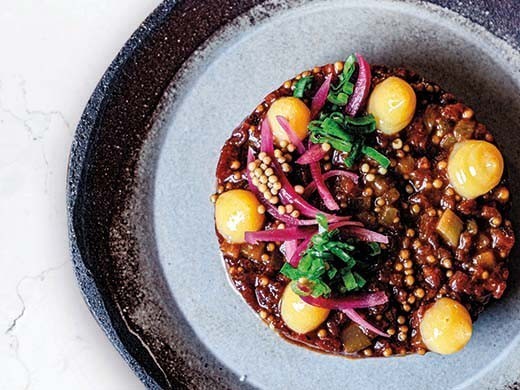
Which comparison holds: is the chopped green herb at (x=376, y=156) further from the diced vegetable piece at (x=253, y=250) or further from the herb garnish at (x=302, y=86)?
the diced vegetable piece at (x=253, y=250)

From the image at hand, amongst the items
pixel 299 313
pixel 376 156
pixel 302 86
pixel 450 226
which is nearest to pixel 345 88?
pixel 302 86

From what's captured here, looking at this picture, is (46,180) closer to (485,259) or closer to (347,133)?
(347,133)

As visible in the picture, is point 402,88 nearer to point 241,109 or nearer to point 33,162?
point 241,109

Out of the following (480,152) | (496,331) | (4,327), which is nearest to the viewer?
(480,152)

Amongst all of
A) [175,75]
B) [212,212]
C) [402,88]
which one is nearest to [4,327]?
[212,212]

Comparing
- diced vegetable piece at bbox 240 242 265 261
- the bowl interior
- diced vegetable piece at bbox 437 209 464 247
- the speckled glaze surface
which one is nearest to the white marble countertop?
the speckled glaze surface

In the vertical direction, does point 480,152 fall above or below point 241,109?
above
